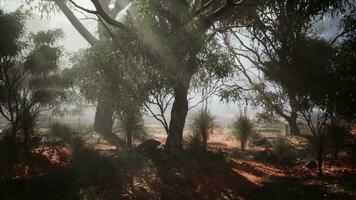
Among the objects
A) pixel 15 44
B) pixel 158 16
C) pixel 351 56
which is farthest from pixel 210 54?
pixel 15 44

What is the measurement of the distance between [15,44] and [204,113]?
27.7 feet

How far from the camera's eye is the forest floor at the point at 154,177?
1000cm

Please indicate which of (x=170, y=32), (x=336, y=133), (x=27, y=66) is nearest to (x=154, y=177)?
(x=170, y=32)

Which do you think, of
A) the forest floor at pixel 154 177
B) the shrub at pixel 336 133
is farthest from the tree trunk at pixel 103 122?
the shrub at pixel 336 133

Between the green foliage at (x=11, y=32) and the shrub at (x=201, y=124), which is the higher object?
the green foliage at (x=11, y=32)

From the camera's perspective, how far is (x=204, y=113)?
56.1 ft

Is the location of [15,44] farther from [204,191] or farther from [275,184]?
[275,184]

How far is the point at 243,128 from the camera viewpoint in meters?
18.2

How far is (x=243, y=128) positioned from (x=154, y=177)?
25.8 feet

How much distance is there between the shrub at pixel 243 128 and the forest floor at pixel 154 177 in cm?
279

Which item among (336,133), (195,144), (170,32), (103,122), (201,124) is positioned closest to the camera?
(170,32)

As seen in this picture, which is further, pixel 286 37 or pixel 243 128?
pixel 243 128

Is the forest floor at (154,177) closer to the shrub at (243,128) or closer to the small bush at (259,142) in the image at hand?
the shrub at (243,128)

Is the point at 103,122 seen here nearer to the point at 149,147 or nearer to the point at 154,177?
the point at 149,147
